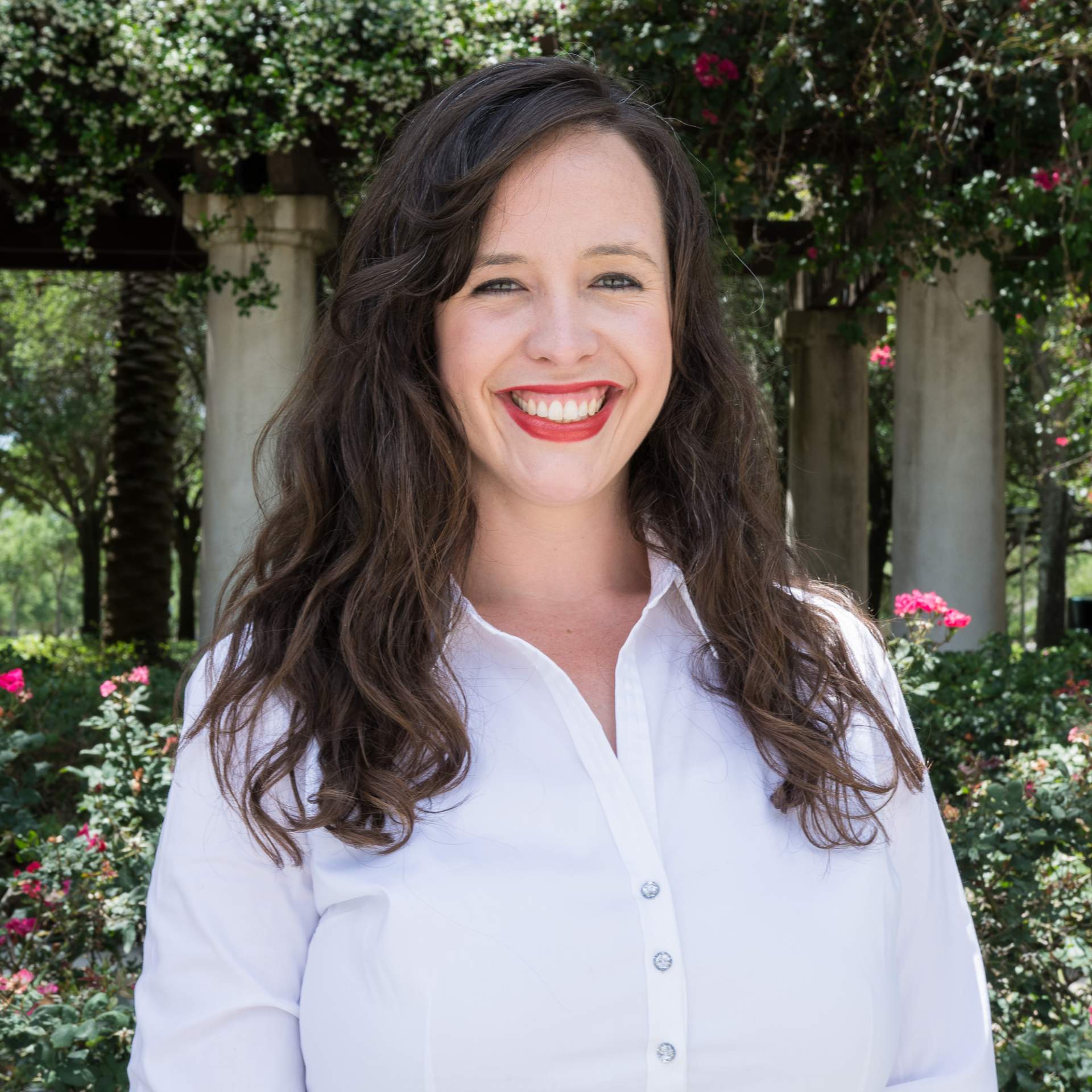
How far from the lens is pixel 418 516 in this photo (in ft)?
5.20

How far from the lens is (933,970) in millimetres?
1458

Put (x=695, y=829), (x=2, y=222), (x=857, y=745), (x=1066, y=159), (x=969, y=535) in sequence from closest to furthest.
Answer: (x=695, y=829), (x=857, y=745), (x=1066, y=159), (x=969, y=535), (x=2, y=222)

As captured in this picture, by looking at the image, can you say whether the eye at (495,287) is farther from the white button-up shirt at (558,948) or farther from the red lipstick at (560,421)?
the white button-up shirt at (558,948)

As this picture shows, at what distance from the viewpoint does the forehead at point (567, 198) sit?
58.7 inches

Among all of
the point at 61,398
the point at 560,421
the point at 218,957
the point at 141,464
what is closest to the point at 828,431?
the point at 141,464

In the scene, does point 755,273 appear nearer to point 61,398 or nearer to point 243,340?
point 243,340

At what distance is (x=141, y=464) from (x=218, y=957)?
9.42 meters

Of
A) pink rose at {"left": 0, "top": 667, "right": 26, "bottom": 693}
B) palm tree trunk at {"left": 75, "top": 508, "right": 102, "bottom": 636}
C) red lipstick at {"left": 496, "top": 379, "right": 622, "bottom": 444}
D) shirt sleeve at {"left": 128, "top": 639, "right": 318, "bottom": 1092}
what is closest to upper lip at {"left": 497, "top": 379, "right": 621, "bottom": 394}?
red lipstick at {"left": 496, "top": 379, "right": 622, "bottom": 444}

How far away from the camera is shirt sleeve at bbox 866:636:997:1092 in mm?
1437

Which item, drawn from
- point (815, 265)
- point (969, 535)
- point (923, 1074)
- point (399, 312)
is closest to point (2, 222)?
point (815, 265)

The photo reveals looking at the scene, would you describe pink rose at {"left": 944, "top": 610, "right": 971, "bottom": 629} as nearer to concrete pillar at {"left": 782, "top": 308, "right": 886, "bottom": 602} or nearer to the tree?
concrete pillar at {"left": 782, "top": 308, "right": 886, "bottom": 602}

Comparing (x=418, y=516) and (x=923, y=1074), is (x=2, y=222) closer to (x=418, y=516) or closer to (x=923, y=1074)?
(x=418, y=516)

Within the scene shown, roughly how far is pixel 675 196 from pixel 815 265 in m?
5.34

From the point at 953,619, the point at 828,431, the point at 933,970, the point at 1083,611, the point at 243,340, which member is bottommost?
the point at 1083,611
